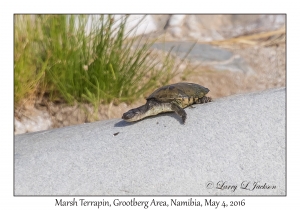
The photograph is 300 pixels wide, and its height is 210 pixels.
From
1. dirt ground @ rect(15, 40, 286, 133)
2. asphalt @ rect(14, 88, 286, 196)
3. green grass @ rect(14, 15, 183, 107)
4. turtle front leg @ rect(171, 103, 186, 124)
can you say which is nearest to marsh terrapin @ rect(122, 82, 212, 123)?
turtle front leg @ rect(171, 103, 186, 124)

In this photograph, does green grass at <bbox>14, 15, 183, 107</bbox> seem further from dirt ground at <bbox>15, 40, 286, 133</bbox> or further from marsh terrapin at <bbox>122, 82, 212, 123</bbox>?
marsh terrapin at <bbox>122, 82, 212, 123</bbox>

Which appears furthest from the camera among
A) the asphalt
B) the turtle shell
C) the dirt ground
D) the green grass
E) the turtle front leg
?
the dirt ground

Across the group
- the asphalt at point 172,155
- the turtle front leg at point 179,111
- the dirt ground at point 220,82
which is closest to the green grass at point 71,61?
the dirt ground at point 220,82

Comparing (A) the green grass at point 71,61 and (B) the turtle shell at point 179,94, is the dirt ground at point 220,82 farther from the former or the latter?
(B) the turtle shell at point 179,94

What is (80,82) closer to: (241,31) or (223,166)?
(223,166)

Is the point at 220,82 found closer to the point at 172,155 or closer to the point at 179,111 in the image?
the point at 179,111
